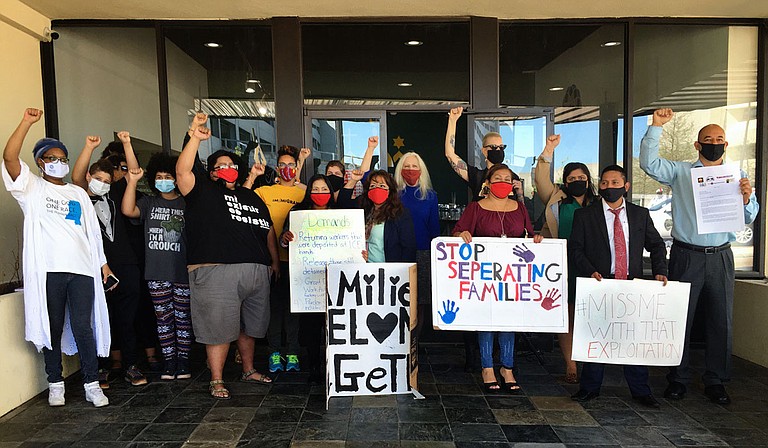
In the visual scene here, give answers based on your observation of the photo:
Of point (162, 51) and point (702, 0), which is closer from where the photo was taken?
point (702, 0)

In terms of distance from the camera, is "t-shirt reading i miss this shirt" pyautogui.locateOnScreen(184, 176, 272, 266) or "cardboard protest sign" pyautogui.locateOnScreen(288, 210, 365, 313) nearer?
"t-shirt reading i miss this shirt" pyautogui.locateOnScreen(184, 176, 272, 266)

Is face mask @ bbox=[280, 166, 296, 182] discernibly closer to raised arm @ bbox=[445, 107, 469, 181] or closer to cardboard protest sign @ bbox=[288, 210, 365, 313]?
cardboard protest sign @ bbox=[288, 210, 365, 313]

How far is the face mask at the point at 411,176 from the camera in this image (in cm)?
390

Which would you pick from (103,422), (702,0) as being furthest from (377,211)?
(702,0)

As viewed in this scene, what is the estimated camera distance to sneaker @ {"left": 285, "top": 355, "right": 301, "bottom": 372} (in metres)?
4.02

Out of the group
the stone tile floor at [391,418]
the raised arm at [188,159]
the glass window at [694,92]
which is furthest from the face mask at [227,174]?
the glass window at [694,92]

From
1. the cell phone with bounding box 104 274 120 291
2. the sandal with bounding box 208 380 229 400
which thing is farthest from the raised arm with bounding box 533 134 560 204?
the cell phone with bounding box 104 274 120 291

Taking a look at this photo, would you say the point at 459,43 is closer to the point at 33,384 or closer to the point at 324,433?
the point at 324,433

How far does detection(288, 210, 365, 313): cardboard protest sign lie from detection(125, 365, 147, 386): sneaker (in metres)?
1.37

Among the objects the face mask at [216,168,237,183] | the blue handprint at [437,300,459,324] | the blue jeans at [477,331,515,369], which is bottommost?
the blue jeans at [477,331,515,369]

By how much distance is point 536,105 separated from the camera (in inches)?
205

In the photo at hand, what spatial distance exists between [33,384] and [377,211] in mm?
2815

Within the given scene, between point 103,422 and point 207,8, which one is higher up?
point 207,8

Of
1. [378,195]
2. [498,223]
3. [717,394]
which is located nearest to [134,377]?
[378,195]
